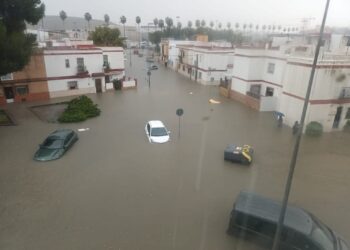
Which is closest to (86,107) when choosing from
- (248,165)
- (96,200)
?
(96,200)

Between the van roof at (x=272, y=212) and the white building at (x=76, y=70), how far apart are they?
2627 cm

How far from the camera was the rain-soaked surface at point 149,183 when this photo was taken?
9.16 m

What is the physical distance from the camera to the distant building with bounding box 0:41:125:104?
1043 inches

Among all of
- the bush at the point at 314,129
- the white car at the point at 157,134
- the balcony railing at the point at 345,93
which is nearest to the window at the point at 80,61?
the white car at the point at 157,134

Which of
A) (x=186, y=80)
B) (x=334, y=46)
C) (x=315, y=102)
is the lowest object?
(x=186, y=80)

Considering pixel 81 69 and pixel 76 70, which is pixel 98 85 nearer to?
pixel 81 69

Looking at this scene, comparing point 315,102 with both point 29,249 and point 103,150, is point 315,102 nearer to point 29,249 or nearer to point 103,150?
point 103,150

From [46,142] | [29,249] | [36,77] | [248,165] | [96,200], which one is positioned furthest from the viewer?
[36,77]

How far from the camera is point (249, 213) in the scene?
28.0 feet

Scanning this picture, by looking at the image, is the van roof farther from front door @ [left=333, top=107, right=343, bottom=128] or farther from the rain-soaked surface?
front door @ [left=333, top=107, right=343, bottom=128]

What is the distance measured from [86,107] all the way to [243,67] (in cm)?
1710

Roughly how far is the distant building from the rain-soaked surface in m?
7.37

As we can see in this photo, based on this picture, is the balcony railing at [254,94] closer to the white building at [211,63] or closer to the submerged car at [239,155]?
the white building at [211,63]

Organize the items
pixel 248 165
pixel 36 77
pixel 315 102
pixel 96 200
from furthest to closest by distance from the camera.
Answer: pixel 36 77, pixel 315 102, pixel 248 165, pixel 96 200
